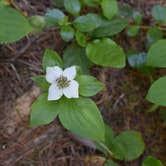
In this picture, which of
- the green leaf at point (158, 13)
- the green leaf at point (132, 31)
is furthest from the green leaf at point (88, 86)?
the green leaf at point (158, 13)

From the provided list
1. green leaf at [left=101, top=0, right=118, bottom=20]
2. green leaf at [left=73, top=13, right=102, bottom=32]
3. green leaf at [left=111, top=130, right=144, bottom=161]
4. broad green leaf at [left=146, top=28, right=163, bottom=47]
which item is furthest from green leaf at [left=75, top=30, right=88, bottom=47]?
green leaf at [left=111, top=130, right=144, bottom=161]

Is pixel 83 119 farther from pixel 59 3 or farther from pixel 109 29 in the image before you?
pixel 59 3

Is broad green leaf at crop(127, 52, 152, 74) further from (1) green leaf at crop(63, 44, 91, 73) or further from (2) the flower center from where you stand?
(2) the flower center

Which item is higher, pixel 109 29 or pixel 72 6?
pixel 72 6

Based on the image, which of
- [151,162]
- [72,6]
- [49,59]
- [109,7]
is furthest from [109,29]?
[151,162]

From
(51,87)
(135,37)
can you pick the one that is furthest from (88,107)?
(135,37)

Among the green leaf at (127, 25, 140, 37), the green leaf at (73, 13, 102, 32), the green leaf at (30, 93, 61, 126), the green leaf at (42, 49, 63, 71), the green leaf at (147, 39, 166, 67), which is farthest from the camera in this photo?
the green leaf at (127, 25, 140, 37)
